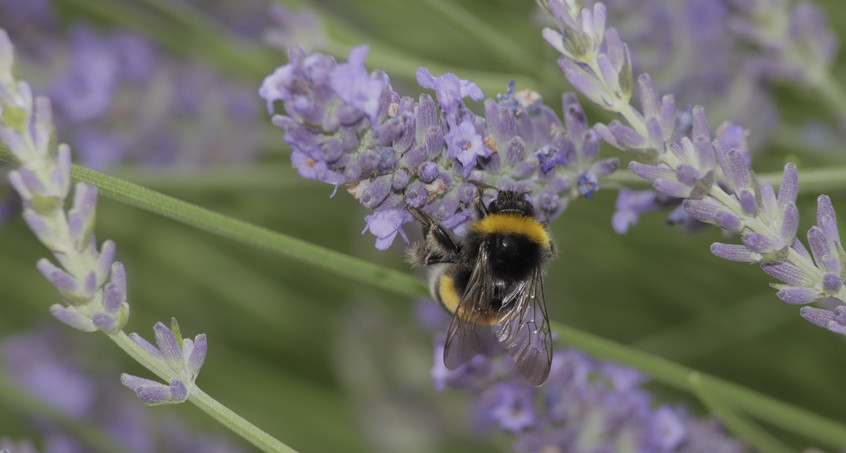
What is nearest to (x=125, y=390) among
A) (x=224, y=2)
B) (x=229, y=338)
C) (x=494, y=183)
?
(x=229, y=338)

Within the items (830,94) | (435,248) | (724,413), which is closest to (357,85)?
(435,248)

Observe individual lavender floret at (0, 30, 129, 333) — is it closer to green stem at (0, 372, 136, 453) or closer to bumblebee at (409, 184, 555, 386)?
bumblebee at (409, 184, 555, 386)

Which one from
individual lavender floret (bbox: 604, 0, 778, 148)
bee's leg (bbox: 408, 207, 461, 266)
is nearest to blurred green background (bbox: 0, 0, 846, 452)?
individual lavender floret (bbox: 604, 0, 778, 148)

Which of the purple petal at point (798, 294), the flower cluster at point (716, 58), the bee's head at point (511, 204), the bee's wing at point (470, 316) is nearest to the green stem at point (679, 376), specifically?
the bee's wing at point (470, 316)

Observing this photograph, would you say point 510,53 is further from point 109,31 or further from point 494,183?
point 109,31

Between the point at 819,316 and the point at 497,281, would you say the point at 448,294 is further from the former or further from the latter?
the point at 819,316

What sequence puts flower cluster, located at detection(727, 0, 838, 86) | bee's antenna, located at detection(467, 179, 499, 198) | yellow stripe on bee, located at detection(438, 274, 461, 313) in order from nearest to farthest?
1. bee's antenna, located at detection(467, 179, 499, 198)
2. yellow stripe on bee, located at detection(438, 274, 461, 313)
3. flower cluster, located at detection(727, 0, 838, 86)

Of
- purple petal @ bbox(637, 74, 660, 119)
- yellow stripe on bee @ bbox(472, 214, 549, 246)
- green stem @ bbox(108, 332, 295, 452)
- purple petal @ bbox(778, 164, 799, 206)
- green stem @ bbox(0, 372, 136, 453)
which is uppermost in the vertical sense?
purple petal @ bbox(637, 74, 660, 119)

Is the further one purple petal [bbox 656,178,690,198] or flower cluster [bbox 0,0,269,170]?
flower cluster [bbox 0,0,269,170]
